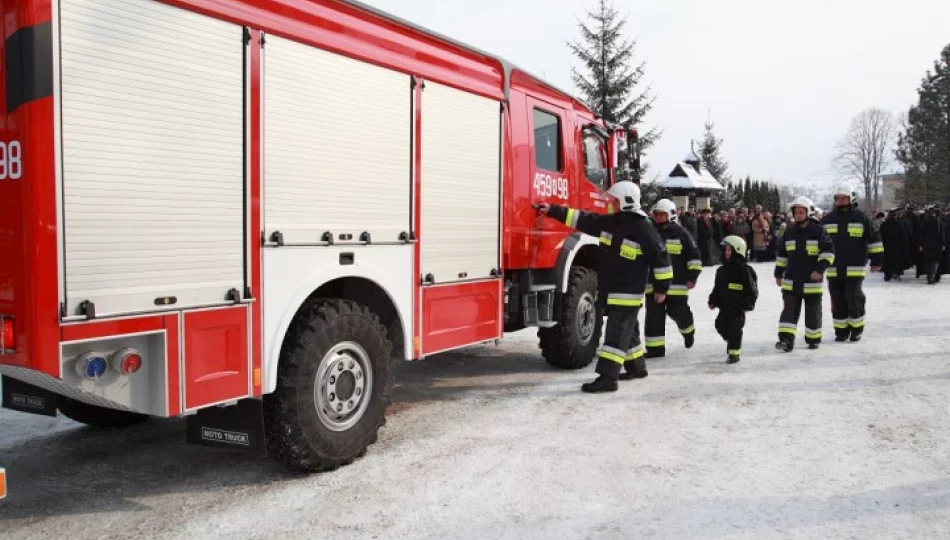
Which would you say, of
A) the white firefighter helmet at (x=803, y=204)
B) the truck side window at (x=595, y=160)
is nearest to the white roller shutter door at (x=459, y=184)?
the truck side window at (x=595, y=160)

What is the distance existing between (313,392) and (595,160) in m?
5.04

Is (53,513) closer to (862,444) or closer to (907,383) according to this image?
(862,444)

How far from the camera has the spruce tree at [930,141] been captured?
45.3 m

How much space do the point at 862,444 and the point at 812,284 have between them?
413cm

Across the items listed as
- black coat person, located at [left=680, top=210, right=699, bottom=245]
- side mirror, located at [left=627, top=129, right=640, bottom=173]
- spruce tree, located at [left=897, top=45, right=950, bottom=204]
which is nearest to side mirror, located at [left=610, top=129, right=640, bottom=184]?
side mirror, located at [left=627, top=129, right=640, bottom=173]

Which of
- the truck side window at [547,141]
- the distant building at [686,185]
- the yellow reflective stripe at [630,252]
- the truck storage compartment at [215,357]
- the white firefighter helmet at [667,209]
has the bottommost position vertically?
the truck storage compartment at [215,357]

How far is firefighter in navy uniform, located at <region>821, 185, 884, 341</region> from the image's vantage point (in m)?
9.77

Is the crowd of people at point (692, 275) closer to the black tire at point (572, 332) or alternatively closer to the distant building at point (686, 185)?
the black tire at point (572, 332)

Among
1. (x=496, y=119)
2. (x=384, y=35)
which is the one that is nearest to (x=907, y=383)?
(x=496, y=119)

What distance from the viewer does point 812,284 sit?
361 inches

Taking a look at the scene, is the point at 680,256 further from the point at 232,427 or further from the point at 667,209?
the point at 232,427

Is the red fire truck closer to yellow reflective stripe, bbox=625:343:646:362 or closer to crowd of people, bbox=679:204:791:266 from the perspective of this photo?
yellow reflective stripe, bbox=625:343:646:362

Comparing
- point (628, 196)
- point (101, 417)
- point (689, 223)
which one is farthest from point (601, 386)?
point (689, 223)

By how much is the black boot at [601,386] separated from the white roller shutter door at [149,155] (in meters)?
3.74
